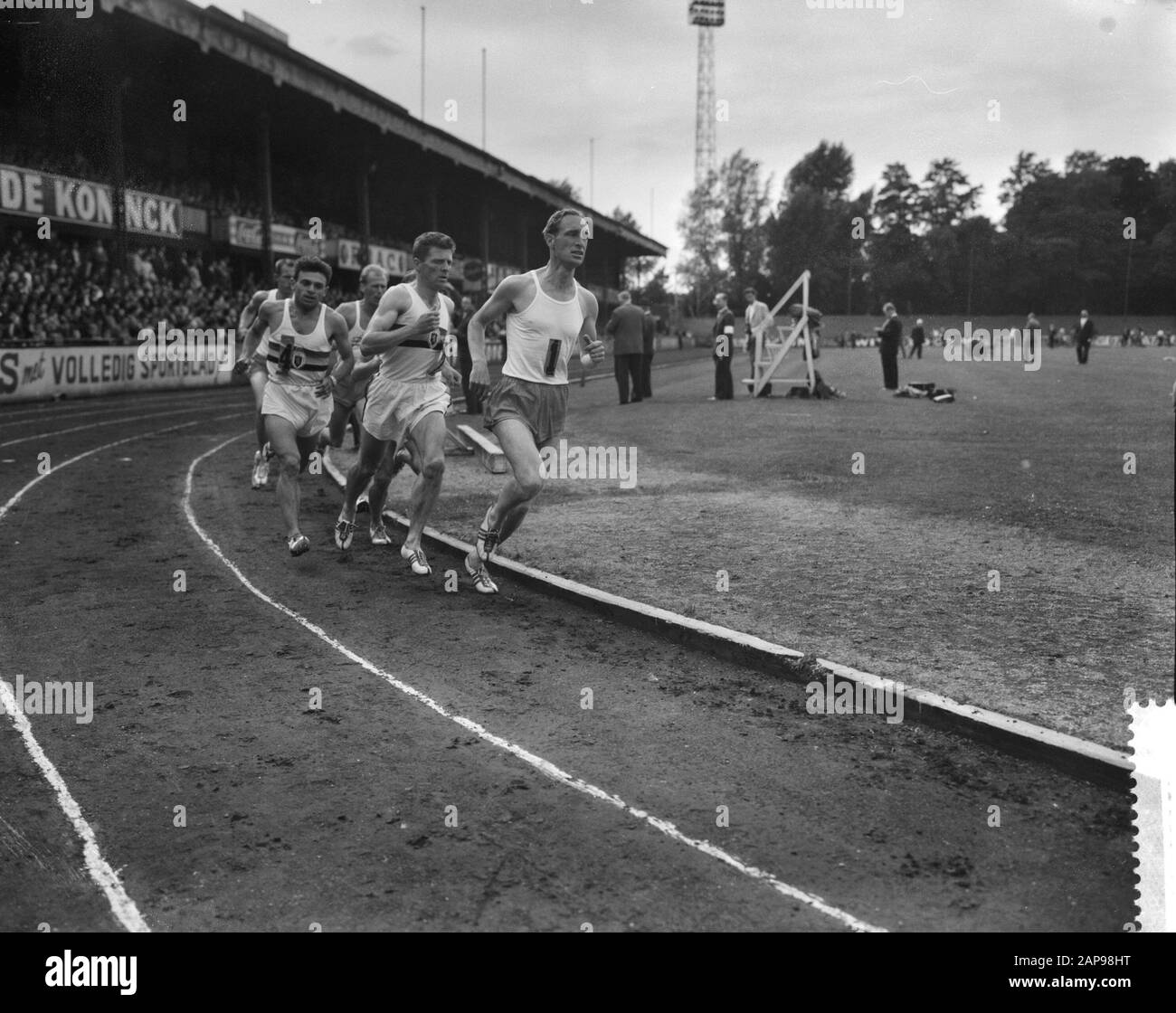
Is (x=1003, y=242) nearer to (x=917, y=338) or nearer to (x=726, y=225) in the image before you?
(x=917, y=338)

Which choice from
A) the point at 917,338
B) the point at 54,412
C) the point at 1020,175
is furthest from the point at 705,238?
the point at 54,412

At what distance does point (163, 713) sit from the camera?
193 inches

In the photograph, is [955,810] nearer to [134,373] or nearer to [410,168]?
[134,373]

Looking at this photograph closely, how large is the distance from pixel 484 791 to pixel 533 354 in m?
3.62

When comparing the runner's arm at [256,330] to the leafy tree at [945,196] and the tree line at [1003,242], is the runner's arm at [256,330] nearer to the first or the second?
the tree line at [1003,242]

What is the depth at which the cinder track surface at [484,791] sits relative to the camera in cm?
324

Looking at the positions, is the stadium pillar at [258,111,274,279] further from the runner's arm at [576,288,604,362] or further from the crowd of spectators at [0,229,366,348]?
the runner's arm at [576,288,604,362]

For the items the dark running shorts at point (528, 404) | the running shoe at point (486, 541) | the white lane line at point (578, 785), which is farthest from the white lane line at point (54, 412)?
the white lane line at point (578, 785)

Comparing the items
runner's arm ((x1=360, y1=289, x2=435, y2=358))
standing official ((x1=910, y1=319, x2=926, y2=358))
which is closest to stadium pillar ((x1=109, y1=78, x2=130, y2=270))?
runner's arm ((x1=360, y1=289, x2=435, y2=358))

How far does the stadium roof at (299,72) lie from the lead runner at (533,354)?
74.2ft

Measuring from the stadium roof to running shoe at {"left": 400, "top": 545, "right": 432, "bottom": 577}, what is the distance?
22214 mm

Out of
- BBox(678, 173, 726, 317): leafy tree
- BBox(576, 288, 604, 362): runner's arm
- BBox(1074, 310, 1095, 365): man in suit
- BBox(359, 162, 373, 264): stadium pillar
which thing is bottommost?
BBox(576, 288, 604, 362): runner's arm

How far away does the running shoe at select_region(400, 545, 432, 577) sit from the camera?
7.82 meters
